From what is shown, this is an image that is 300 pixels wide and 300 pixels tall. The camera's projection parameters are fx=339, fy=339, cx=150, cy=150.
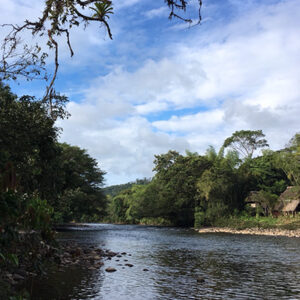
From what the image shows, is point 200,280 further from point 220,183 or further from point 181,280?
point 220,183

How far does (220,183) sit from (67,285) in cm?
3491

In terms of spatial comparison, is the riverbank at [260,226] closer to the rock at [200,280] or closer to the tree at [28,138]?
the rock at [200,280]

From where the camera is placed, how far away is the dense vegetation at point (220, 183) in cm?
4347

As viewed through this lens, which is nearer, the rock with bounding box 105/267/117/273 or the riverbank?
the rock with bounding box 105/267/117/273

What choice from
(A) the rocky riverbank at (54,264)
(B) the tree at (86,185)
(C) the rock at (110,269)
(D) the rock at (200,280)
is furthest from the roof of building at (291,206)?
(C) the rock at (110,269)

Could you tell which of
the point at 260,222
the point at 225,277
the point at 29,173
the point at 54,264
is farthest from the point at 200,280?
the point at 260,222

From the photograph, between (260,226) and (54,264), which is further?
(260,226)

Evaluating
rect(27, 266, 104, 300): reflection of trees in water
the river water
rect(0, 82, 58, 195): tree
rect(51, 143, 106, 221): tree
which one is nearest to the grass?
rect(51, 143, 106, 221): tree

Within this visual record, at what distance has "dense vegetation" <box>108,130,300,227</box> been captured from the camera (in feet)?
143

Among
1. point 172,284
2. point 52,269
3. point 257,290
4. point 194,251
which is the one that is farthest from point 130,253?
point 257,290

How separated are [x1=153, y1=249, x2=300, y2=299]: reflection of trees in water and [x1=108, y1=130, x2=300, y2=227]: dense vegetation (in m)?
27.0

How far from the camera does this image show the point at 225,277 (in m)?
11.6

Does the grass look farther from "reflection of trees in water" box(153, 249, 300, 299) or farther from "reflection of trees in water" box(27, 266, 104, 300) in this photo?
"reflection of trees in water" box(27, 266, 104, 300)

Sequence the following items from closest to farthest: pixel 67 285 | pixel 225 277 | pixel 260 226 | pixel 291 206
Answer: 1. pixel 67 285
2. pixel 225 277
3. pixel 260 226
4. pixel 291 206
